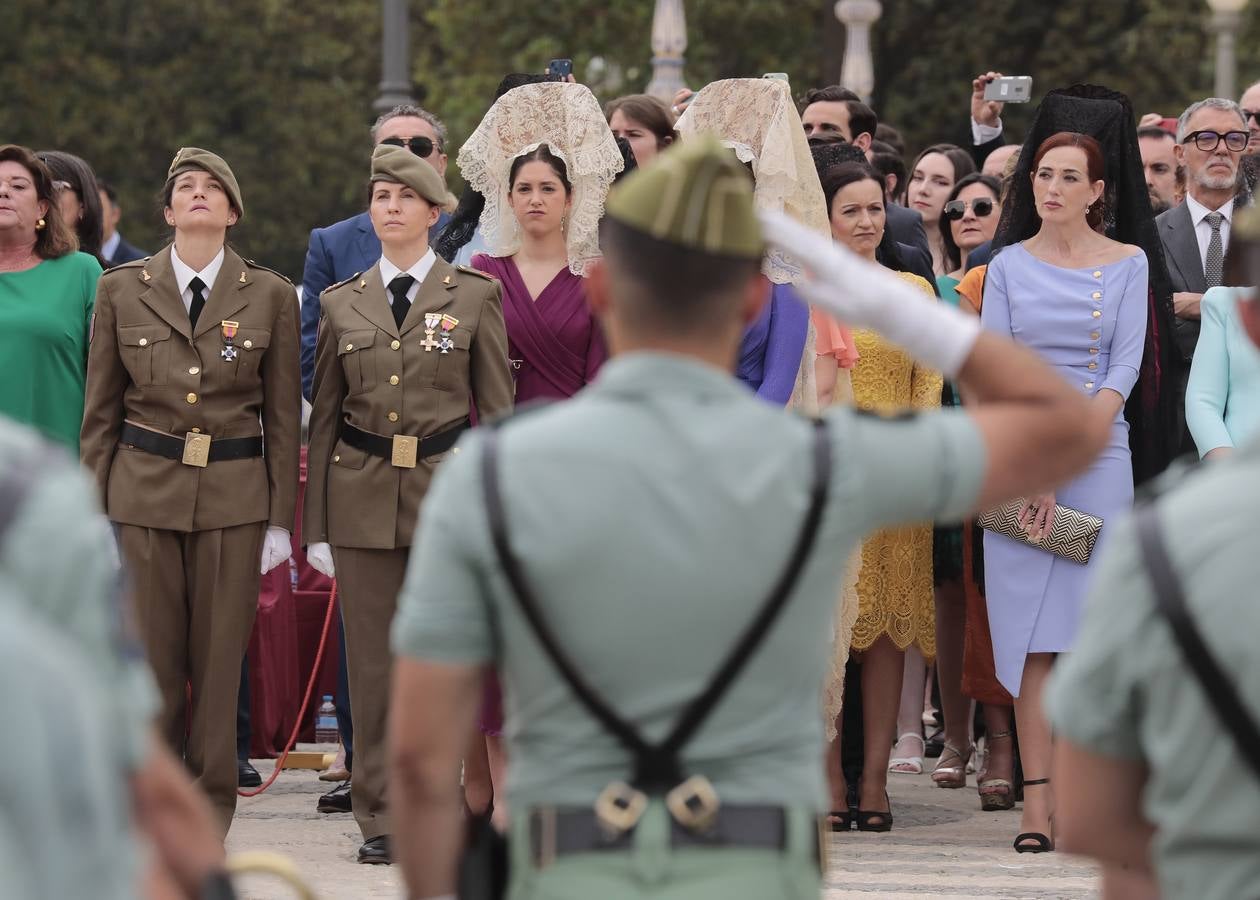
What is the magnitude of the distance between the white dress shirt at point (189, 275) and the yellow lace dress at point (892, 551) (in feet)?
7.81

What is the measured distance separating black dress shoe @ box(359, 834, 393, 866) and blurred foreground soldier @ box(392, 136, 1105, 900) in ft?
14.3

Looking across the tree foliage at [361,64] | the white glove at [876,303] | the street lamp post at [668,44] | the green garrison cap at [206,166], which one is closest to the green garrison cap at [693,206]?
the white glove at [876,303]

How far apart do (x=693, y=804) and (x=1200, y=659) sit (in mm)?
654

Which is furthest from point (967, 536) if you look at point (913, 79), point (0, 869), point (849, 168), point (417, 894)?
Result: point (913, 79)

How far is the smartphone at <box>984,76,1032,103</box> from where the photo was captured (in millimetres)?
11137

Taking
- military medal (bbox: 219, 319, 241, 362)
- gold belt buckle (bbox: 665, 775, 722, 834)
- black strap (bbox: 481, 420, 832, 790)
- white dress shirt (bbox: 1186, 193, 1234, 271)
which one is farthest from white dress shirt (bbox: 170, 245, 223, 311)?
gold belt buckle (bbox: 665, 775, 722, 834)

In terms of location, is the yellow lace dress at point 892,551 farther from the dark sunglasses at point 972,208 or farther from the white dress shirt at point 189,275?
the white dress shirt at point 189,275

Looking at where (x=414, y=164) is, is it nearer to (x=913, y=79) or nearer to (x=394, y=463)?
(x=394, y=463)

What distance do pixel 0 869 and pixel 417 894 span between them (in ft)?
3.61

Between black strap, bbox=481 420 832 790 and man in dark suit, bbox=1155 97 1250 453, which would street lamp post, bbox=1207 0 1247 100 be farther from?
black strap, bbox=481 420 832 790

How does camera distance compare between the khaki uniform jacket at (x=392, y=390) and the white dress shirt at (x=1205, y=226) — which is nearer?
the khaki uniform jacket at (x=392, y=390)

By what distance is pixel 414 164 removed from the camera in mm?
7523

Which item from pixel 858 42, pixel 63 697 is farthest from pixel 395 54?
pixel 63 697

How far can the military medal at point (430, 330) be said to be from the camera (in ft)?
23.9
